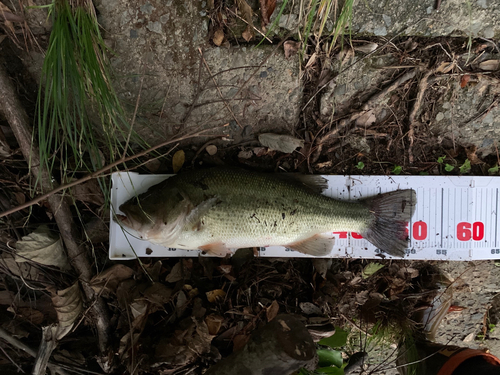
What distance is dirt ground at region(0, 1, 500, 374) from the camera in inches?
112

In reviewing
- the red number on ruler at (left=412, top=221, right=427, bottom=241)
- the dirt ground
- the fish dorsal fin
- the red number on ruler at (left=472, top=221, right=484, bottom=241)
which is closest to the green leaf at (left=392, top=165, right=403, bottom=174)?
the dirt ground

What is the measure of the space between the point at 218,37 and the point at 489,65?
2.63m

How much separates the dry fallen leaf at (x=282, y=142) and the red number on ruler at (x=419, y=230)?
1.44 metres

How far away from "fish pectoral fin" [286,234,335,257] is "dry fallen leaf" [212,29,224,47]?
2021mm

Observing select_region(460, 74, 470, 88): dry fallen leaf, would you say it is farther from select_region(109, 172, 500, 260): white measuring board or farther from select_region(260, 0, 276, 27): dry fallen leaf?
select_region(260, 0, 276, 27): dry fallen leaf

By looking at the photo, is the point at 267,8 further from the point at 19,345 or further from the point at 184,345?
the point at 19,345

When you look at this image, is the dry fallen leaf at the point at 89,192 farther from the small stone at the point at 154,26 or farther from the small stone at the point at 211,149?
the small stone at the point at 154,26

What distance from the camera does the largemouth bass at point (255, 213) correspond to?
2.62 metres

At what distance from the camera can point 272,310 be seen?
2.96 metres

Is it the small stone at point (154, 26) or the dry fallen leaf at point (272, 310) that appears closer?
the small stone at point (154, 26)

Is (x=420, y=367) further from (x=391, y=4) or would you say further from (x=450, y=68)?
(x=391, y=4)

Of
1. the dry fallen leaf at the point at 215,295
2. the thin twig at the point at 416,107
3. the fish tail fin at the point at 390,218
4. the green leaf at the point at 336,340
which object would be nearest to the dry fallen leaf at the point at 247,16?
the thin twig at the point at 416,107

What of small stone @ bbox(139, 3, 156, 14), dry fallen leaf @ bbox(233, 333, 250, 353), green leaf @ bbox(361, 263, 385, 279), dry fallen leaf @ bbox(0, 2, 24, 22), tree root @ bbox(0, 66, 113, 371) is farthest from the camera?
green leaf @ bbox(361, 263, 385, 279)

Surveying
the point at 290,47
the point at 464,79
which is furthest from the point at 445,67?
the point at 290,47
